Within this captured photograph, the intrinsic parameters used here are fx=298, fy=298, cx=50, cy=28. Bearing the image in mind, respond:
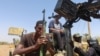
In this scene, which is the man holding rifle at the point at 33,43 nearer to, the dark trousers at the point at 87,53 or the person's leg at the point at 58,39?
the person's leg at the point at 58,39

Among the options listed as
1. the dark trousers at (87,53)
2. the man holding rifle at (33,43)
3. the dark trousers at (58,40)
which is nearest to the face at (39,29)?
the man holding rifle at (33,43)

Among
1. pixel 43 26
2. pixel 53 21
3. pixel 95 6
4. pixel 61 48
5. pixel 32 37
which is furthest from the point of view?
pixel 53 21

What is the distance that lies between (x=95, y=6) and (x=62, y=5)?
905mm

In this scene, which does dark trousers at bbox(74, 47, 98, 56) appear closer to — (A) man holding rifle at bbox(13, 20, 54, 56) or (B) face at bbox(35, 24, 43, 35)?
(A) man holding rifle at bbox(13, 20, 54, 56)

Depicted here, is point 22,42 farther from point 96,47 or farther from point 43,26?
point 96,47

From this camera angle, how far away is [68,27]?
264 inches

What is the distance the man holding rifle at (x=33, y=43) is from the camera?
4.98 metres

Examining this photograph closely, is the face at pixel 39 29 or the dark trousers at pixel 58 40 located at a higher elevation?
the face at pixel 39 29

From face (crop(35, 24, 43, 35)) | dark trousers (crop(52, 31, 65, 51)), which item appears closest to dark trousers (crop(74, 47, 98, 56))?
dark trousers (crop(52, 31, 65, 51))

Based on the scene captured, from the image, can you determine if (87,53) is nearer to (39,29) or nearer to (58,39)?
(58,39)

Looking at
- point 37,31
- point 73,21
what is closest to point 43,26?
point 37,31

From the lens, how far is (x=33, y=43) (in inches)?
219

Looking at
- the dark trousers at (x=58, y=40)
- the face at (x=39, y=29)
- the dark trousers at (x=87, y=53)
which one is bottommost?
the dark trousers at (x=87, y=53)

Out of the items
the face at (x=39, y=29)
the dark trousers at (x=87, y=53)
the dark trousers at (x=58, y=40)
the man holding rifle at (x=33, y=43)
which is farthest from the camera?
the dark trousers at (x=87, y=53)
